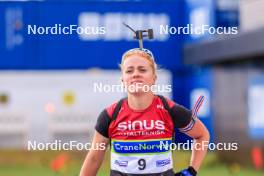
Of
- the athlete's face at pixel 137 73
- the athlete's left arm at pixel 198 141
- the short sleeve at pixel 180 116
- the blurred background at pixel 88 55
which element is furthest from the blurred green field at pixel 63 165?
the athlete's face at pixel 137 73

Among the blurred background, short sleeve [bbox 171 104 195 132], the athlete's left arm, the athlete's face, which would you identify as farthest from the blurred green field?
the athlete's face

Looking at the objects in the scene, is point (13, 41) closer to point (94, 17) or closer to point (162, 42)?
point (94, 17)

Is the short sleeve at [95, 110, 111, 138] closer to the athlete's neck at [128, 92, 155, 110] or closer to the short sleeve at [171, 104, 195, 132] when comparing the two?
the athlete's neck at [128, 92, 155, 110]

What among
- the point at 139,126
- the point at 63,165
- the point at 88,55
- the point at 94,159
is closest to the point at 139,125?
the point at 139,126

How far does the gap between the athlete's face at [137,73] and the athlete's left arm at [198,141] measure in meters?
0.51

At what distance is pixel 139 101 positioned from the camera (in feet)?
18.2

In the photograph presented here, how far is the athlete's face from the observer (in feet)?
18.0

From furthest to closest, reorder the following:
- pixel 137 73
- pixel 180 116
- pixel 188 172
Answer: pixel 188 172 < pixel 180 116 < pixel 137 73

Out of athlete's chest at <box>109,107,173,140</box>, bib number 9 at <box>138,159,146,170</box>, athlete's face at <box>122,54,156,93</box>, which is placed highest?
athlete's face at <box>122,54,156,93</box>

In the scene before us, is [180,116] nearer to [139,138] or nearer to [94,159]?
[139,138]

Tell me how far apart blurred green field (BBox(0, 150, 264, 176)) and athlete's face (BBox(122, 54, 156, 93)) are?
8.36 m

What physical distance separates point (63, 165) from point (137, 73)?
34.9ft

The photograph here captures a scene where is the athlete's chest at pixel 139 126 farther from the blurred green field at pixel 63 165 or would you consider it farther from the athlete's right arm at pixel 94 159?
the blurred green field at pixel 63 165

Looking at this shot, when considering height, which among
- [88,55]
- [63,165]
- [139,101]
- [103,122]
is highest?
[88,55]
